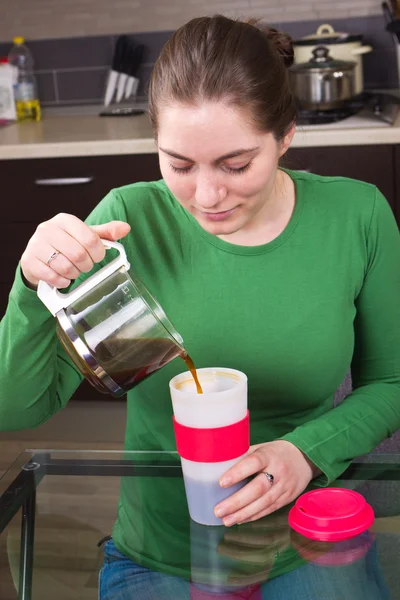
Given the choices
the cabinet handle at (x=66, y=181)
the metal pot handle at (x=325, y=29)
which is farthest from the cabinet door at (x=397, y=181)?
the cabinet handle at (x=66, y=181)

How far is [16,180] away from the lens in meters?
2.98

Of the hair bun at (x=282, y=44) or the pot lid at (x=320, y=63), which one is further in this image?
the pot lid at (x=320, y=63)

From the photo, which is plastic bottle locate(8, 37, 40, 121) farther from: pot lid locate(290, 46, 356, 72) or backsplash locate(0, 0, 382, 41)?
pot lid locate(290, 46, 356, 72)

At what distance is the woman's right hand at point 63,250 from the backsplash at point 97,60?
7.72 feet

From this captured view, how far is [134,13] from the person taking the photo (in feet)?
11.1

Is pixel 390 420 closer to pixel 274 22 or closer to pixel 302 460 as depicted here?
pixel 302 460

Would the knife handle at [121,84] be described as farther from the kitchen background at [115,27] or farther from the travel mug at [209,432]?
the travel mug at [209,432]

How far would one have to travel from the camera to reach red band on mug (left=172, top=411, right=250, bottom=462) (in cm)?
109

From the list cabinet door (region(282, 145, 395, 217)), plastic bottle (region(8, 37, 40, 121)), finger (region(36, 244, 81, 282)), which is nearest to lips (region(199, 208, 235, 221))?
finger (region(36, 244, 81, 282))

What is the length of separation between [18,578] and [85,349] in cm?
29

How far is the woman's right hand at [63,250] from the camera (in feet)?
3.71

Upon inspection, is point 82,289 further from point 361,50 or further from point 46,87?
point 46,87

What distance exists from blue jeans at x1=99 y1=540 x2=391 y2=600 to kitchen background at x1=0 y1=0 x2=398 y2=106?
251 cm

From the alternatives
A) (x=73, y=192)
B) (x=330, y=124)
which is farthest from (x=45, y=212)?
(x=330, y=124)
